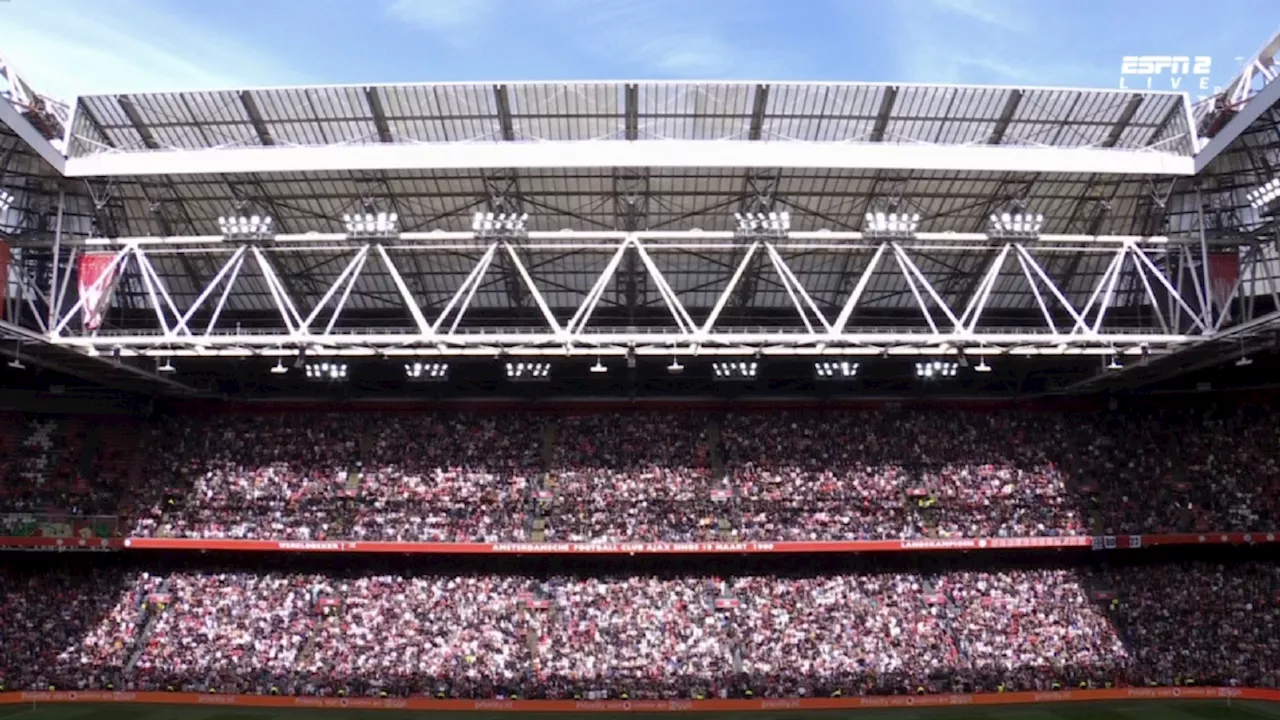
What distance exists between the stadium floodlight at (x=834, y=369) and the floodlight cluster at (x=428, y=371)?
15543 mm

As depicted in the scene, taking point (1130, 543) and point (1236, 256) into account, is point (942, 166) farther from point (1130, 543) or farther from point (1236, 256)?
point (1130, 543)

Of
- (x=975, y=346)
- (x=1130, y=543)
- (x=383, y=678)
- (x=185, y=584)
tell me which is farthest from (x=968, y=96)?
(x=185, y=584)

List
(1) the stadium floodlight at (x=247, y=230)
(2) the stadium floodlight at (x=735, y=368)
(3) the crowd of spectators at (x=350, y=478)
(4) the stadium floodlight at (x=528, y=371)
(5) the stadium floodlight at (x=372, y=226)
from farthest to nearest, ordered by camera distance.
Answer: (3) the crowd of spectators at (x=350, y=478) < (2) the stadium floodlight at (x=735, y=368) < (4) the stadium floodlight at (x=528, y=371) < (1) the stadium floodlight at (x=247, y=230) < (5) the stadium floodlight at (x=372, y=226)

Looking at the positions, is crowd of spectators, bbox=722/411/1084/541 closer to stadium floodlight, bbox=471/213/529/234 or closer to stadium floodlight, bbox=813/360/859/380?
stadium floodlight, bbox=813/360/859/380

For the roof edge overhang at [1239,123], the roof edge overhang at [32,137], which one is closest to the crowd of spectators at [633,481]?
the roof edge overhang at [32,137]

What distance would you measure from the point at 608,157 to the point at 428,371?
17.2 meters

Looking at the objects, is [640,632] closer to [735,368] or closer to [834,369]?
[735,368]

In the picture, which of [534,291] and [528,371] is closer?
[534,291]

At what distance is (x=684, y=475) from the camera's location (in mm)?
39688

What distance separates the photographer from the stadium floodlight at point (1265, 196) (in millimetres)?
26047

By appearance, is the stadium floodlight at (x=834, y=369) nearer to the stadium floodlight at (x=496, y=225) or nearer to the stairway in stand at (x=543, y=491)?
the stairway in stand at (x=543, y=491)

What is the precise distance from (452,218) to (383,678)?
1735cm

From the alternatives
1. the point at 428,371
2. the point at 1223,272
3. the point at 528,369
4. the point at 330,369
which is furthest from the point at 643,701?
the point at 1223,272

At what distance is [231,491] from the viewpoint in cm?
3881
